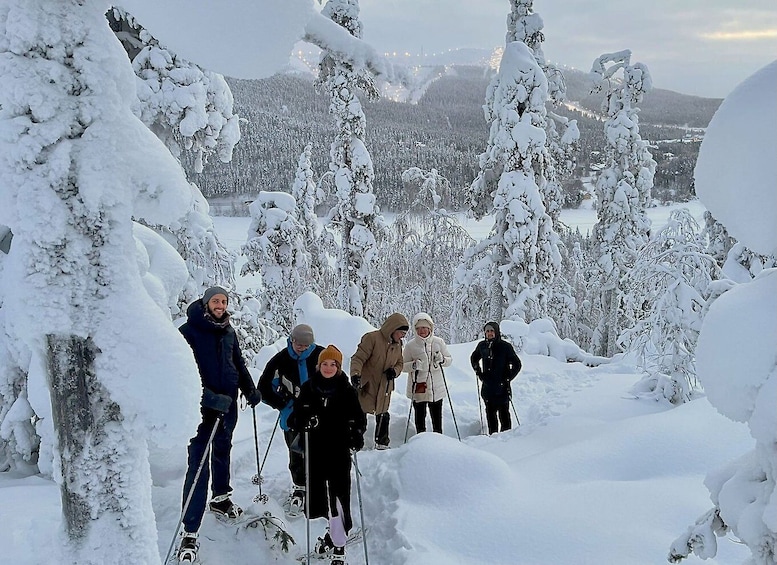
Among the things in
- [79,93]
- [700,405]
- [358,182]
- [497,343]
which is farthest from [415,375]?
[358,182]

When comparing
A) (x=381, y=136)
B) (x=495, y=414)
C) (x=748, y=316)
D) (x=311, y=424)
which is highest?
(x=381, y=136)

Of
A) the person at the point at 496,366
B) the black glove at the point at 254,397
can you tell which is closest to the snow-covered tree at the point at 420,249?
the person at the point at 496,366

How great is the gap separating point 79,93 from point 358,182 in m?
13.5

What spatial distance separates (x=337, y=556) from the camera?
4727 millimetres

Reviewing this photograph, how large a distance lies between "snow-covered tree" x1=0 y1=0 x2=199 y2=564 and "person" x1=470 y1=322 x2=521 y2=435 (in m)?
5.51

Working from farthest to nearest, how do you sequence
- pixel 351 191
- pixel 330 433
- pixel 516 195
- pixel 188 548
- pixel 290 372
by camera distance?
pixel 351 191 < pixel 516 195 < pixel 290 372 < pixel 330 433 < pixel 188 548

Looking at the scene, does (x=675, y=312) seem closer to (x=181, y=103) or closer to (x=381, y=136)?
(x=181, y=103)

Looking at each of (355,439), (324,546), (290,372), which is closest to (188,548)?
(324,546)

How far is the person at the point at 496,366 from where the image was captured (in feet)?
25.1

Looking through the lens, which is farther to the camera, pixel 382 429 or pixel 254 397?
pixel 382 429

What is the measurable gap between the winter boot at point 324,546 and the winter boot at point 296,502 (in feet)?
2.27

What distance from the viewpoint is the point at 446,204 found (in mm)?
23297

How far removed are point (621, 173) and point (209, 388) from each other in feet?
64.2

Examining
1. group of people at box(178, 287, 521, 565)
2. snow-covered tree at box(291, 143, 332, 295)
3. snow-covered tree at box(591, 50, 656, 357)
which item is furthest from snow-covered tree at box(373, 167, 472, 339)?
group of people at box(178, 287, 521, 565)
